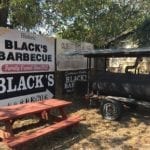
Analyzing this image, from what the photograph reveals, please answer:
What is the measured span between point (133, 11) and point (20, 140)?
12836 mm

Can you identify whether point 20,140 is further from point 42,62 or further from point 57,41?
point 57,41

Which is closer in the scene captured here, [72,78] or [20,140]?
[20,140]

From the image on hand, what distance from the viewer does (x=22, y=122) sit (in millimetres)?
9500

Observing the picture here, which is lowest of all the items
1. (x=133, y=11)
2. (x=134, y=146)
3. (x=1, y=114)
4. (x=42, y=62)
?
(x=134, y=146)

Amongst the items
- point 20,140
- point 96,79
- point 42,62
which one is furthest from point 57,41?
point 20,140

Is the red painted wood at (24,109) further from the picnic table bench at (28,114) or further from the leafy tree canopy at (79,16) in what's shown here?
the leafy tree canopy at (79,16)

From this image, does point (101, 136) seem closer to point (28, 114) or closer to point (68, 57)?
point (28, 114)

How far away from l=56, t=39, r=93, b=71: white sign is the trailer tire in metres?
3.00

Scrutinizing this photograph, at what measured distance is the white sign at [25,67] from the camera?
385 inches

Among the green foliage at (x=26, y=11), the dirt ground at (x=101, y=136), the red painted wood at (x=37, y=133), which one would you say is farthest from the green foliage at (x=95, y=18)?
the red painted wood at (x=37, y=133)

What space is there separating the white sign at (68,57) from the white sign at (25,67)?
0.55 m

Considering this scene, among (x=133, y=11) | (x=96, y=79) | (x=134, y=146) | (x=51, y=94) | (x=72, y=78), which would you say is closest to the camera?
(x=134, y=146)

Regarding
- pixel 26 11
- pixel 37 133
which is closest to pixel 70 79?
pixel 26 11

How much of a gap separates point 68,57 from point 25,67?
3082mm
